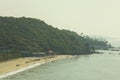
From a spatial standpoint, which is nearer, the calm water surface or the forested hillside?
the calm water surface

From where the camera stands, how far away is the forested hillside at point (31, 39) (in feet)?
339

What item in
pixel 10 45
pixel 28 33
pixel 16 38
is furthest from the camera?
pixel 28 33

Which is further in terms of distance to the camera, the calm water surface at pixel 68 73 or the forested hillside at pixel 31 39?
the forested hillside at pixel 31 39

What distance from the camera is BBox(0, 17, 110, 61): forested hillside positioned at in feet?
339

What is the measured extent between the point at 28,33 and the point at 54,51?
14.1 meters

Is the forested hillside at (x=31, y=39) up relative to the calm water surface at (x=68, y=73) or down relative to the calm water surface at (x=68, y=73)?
up

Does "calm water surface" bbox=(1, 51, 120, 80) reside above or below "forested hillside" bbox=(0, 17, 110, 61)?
below

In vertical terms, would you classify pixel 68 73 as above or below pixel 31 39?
below

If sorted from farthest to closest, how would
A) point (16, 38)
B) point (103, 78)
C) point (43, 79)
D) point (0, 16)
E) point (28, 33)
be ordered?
point (0, 16)
point (28, 33)
point (16, 38)
point (103, 78)
point (43, 79)

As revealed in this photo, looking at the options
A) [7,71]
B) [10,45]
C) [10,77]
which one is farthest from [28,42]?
[10,77]

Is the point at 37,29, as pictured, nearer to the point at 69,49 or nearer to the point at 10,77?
the point at 69,49

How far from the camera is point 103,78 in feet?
205

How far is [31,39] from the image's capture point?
122062mm

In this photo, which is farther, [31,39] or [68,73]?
[31,39]
